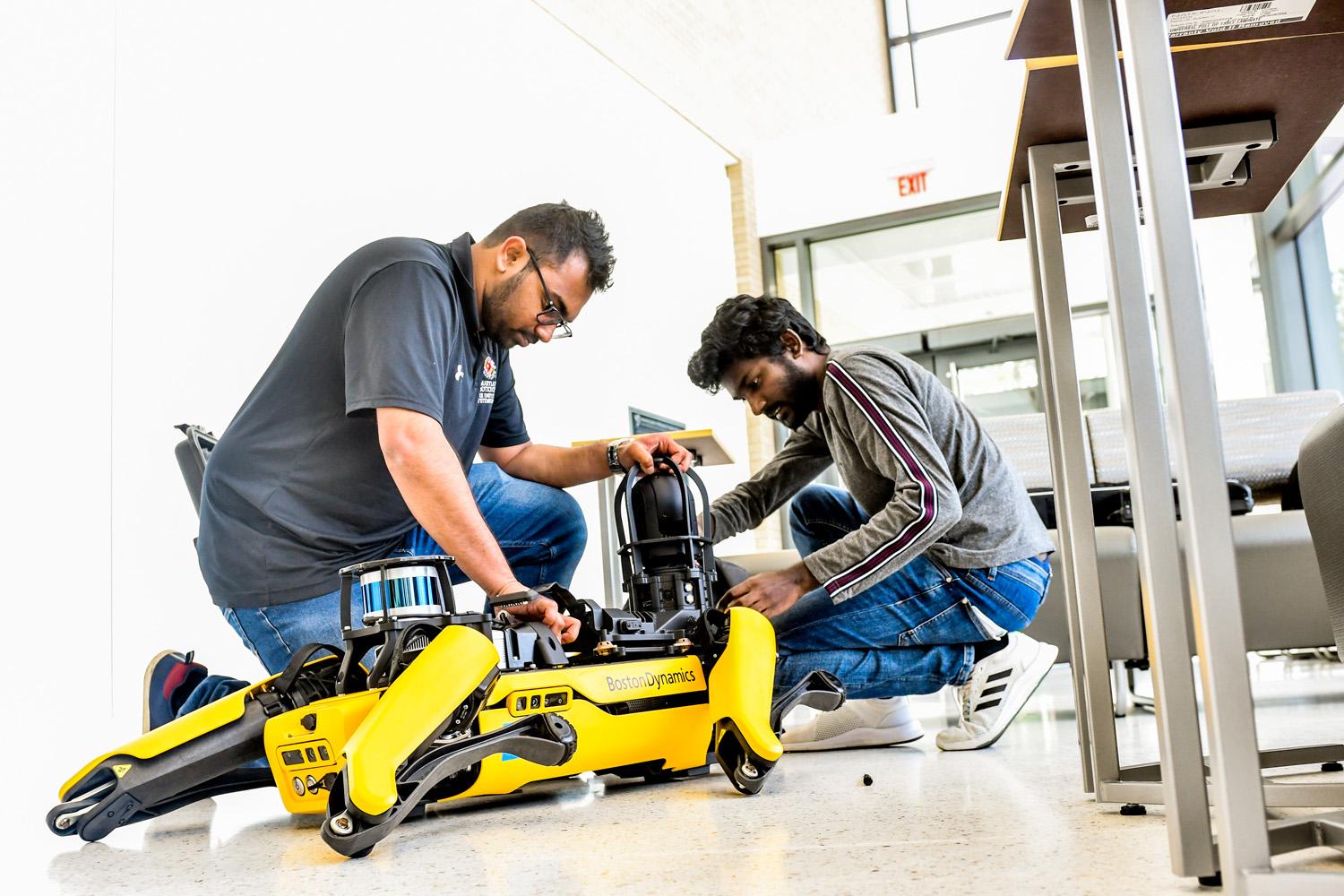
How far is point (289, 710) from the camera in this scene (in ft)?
5.24

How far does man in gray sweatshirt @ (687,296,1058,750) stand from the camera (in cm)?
207

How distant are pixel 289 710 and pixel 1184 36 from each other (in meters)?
1.45

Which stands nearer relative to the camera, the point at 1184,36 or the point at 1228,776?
the point at 1228,776

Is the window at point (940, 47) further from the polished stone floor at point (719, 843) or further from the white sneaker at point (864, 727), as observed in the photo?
the polished stone floor at point (719, 843)

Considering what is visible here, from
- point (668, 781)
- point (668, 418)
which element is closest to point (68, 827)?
point (668, 781)

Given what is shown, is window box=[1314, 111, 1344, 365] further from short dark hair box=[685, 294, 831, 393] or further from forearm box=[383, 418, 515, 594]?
forearm box=[383, 418, 515, 594]

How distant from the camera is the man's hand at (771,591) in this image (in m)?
2.05

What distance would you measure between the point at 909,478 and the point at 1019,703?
1.88ft

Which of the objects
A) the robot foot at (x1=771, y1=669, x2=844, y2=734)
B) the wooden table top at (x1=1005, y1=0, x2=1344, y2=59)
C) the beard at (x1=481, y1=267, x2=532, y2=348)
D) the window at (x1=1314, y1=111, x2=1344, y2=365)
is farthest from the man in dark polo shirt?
the window at (x1=1314, y1=111, x2=1344, y2=365)

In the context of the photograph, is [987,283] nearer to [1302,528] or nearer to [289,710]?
[1302,528]

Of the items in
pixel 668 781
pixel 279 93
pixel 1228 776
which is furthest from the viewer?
pixel 279 93

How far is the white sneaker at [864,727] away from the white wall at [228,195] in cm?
191

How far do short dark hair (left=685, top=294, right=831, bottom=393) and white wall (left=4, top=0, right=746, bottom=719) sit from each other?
5.97ft

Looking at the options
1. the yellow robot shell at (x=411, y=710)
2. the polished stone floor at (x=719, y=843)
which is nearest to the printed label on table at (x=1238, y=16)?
the polished stone floor at (x=719, y=843)
